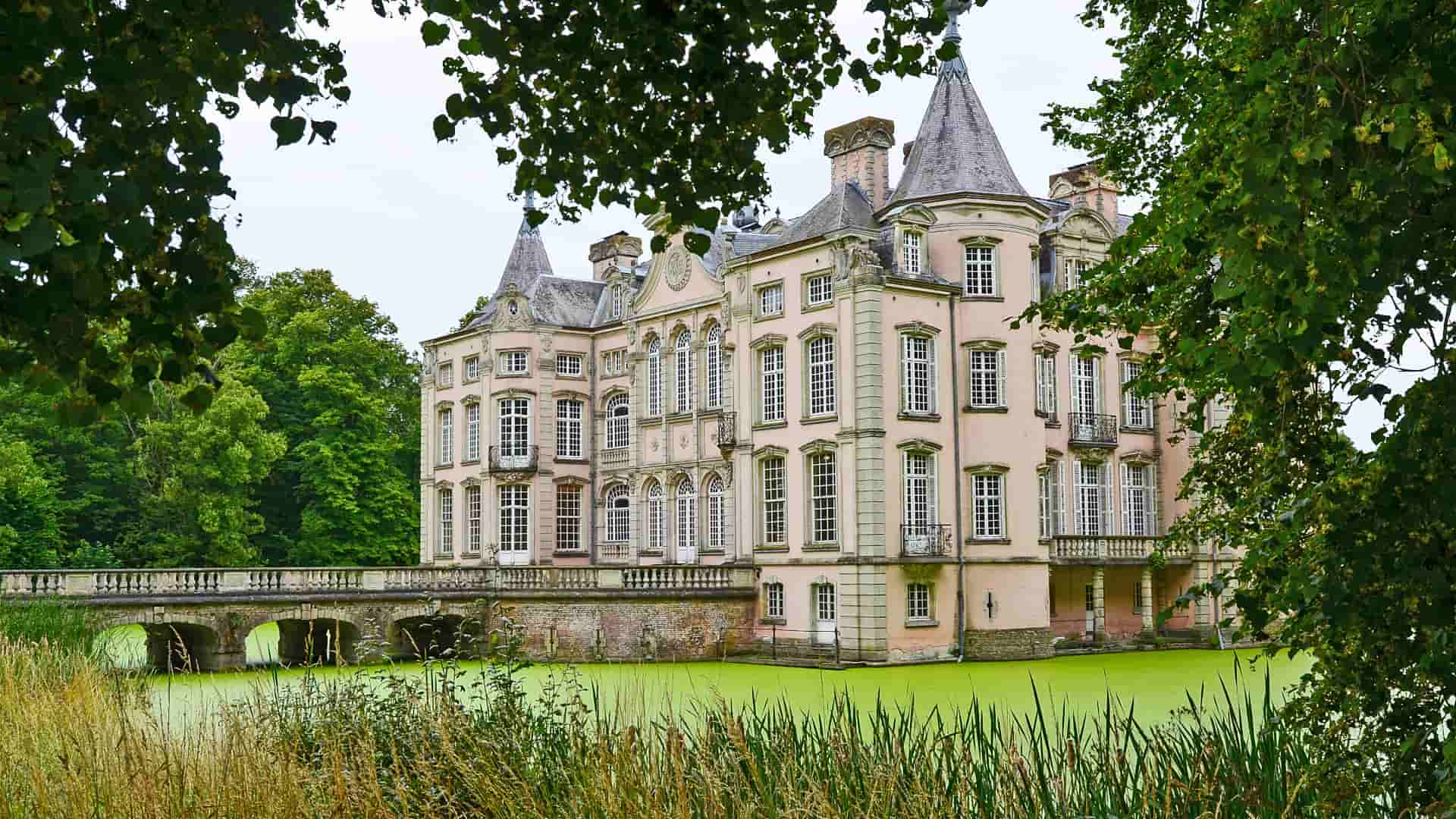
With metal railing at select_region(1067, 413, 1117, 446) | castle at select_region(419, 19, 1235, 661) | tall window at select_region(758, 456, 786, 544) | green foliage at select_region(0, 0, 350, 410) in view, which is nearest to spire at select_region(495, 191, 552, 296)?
castle at select_region(419, 19, 1235, 661)

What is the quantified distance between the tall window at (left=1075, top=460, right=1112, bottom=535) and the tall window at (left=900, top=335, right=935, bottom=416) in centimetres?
577

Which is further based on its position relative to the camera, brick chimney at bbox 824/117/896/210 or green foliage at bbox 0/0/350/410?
brick chimney at bbox 824/117/896/210

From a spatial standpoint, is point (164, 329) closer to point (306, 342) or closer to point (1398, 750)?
point (1398, 750)

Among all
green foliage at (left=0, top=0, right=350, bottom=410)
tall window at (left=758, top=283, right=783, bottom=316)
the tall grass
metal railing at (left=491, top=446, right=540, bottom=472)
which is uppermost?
tall window at (left=758, top=283, right=783, bottom=316)

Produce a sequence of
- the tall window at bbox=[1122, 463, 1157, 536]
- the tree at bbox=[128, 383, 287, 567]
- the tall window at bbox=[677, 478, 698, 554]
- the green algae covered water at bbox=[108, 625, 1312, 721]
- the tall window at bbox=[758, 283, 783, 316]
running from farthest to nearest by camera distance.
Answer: the tree at bbox=[128, 383, 287, 567] → the tall window at bbox=[1122, 463, 1157, 536] → the tall window at bbox=[677, 478, 698, 554] → the tall window at bbox=[758, 283, 783, 316] → the green algae covered water at bbox=[108, 625, 1312, 721]

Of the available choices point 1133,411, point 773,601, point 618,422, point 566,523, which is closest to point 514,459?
point 566,523

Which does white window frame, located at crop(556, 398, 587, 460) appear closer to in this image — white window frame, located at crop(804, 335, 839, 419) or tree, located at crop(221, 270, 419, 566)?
tree, located at crop(221, 270, 419, 566)

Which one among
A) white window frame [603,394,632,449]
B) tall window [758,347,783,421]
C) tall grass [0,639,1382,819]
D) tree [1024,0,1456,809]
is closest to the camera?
tree [1024,0,1456,809]

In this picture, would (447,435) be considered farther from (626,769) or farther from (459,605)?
(626,769)

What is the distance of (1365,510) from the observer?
3619 millimetres

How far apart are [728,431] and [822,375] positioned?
9.46ft

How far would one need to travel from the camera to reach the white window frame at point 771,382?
2831cm

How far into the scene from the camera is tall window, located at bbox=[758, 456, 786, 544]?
28.1 meters

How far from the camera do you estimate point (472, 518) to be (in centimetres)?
3562
